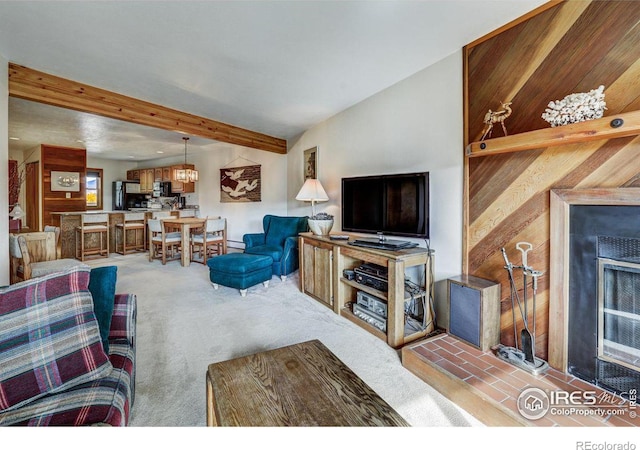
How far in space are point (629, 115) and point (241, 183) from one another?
6073mm

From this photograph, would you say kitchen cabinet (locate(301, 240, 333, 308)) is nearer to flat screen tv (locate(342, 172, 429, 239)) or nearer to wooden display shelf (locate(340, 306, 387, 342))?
wooden display shelf (locate(340, 306, 387, 342))

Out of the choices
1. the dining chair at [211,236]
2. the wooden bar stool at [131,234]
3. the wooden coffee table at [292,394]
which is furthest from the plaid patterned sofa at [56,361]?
the wooden bar stool at [131,234]

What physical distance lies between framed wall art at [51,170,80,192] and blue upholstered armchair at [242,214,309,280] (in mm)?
4424

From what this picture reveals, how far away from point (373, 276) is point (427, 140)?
1.31 meters

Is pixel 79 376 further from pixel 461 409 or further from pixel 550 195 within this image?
pixel 550 195

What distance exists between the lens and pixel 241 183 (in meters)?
6.48

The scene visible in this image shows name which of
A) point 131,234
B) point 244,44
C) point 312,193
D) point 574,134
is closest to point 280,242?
point 312,193

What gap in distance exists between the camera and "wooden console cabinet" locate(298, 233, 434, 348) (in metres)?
2.21

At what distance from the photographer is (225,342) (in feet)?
7.62

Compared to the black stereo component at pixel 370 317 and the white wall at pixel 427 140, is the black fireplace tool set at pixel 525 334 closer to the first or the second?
the white wall at pixel 427 140

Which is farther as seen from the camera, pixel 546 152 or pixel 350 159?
pixel 350 159

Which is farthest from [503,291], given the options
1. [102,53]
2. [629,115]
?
[102,53]

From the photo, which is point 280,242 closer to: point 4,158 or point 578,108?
point 4,158
